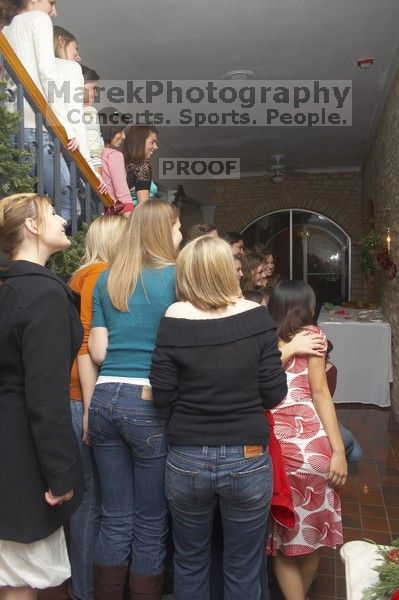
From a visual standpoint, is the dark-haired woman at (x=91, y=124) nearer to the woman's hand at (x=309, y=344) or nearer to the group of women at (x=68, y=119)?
the group of women at (x=68, y=119)

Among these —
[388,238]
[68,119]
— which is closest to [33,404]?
[68,119]

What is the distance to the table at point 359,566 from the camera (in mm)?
1460

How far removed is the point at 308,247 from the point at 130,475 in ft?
31.8

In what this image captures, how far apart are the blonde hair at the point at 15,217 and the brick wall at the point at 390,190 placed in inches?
163

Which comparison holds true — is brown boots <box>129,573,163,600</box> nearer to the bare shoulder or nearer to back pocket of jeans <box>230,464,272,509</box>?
back pocket of jeans <box>230,464,272,509</box>

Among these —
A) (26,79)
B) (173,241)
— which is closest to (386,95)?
(26,79)

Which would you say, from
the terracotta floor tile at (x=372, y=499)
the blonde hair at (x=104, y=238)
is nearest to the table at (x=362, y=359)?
the terracotta floor tile at (x=372, y=499)

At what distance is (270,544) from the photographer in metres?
1.98

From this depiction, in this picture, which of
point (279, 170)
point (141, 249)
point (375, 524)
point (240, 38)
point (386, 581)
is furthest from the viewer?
point (279, 170)

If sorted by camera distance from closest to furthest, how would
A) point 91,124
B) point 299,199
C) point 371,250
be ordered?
point 91,124, point 371,250, point 299,199

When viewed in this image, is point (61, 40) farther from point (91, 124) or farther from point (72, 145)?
point (72, 145)

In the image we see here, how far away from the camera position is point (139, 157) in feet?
12.3

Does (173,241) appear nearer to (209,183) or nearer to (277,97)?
(277,97)

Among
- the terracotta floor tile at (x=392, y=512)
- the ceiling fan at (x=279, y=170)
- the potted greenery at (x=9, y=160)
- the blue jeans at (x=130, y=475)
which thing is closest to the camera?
the blue jeans at (x=130, y=475)
